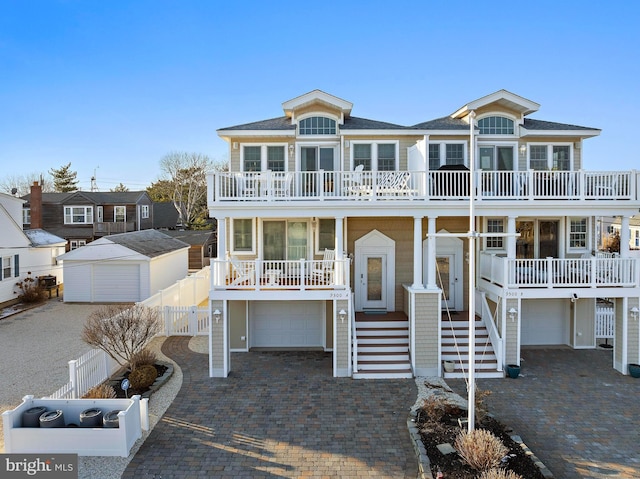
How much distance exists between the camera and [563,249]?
1462 centimetres

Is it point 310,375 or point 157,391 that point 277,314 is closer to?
point 310,375

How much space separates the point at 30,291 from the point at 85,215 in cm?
1480

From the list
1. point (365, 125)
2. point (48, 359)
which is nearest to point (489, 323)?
point (365, 125)

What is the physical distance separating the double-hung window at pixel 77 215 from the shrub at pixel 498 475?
122ft

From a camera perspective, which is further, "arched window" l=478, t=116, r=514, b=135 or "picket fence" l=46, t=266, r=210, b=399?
"arched window" l=478, t=116, r=514, b=135

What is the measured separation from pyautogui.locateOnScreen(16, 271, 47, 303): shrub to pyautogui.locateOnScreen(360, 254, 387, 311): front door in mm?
18786

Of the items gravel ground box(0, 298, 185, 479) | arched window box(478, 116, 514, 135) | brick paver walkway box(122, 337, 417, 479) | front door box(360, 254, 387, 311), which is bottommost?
brick paver walkway box(122, 337, 417, 479)

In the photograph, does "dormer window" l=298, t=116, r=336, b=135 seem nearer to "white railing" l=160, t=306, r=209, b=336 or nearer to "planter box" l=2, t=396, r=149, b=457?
"white railing" l=160, t=306, r=209, b=336

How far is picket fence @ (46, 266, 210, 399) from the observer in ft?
31.4

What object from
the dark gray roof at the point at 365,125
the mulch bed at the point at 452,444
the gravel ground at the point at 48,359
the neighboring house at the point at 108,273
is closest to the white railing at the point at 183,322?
the gravel ground at the point at 48,359

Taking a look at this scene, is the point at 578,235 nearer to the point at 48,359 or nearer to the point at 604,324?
the point at 604,324

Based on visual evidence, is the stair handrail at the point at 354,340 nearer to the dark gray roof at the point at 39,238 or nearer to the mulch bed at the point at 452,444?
the mulch bed at the point at 452,444

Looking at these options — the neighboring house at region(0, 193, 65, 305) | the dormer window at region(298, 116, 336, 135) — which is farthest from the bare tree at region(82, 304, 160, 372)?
the neighboring house at region(0, 193, 65, 305)

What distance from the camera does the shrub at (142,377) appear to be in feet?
34.4
